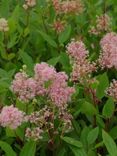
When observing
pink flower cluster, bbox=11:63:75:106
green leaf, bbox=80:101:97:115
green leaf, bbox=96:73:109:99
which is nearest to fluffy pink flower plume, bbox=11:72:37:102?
pink flower cluster, bbox=11:63:75:106

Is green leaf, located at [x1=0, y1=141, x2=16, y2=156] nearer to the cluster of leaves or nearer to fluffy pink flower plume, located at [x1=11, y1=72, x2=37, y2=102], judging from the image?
the cluster of leaves

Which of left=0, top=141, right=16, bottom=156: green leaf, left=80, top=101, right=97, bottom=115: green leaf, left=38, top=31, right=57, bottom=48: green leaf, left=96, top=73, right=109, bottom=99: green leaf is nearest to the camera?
left=0, top=141, right=16, bottom=156: green leaf

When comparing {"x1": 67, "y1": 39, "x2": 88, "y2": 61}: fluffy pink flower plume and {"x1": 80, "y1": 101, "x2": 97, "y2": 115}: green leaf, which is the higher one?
{"x1": 67, "y1": 39, "x2": 88, "y2": 61}: fluffy pink flower plume

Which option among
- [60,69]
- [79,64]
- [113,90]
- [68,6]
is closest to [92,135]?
[113,90]

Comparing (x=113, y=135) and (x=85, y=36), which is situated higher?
(x=85, y=36)

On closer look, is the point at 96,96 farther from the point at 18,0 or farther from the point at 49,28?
the point at 18,0

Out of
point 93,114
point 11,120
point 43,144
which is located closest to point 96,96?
point 93,114
